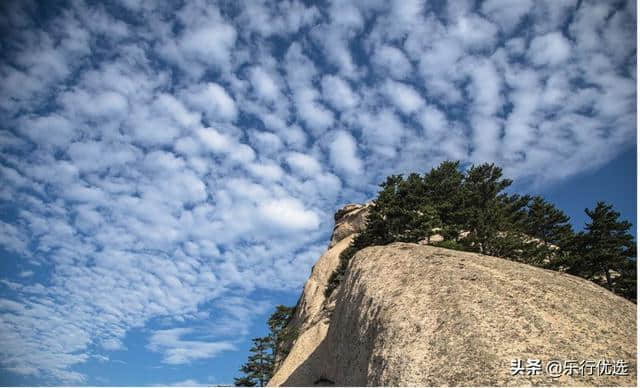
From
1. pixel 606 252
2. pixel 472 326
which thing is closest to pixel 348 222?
pixel 606 252

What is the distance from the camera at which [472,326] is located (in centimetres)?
1579

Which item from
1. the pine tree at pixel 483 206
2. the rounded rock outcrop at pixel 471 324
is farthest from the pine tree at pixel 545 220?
the rounded rock outcrop at pixel 471 324

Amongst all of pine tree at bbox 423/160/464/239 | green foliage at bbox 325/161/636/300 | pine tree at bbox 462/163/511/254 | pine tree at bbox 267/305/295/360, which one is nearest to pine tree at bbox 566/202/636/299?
green foliage at bbox 325/161/636/300

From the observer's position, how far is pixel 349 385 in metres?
20.9

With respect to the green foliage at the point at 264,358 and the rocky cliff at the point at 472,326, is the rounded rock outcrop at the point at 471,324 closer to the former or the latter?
the rocky cliff at the point at 472,326

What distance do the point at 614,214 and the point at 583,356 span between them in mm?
34638

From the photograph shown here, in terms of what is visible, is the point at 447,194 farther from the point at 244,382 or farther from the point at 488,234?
the point at 244,382

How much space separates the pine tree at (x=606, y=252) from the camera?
37.2m

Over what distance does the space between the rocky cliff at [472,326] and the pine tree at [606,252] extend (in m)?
22.1

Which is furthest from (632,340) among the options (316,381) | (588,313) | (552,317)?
(316,381)

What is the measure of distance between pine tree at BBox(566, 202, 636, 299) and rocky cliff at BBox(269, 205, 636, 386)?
72.7 feet

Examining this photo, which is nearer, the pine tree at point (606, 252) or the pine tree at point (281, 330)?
the pine tree at point (606, 252)

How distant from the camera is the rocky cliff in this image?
13.8 meters

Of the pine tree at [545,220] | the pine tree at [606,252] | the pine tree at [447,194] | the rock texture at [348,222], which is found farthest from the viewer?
the rock texture at [348,222]
